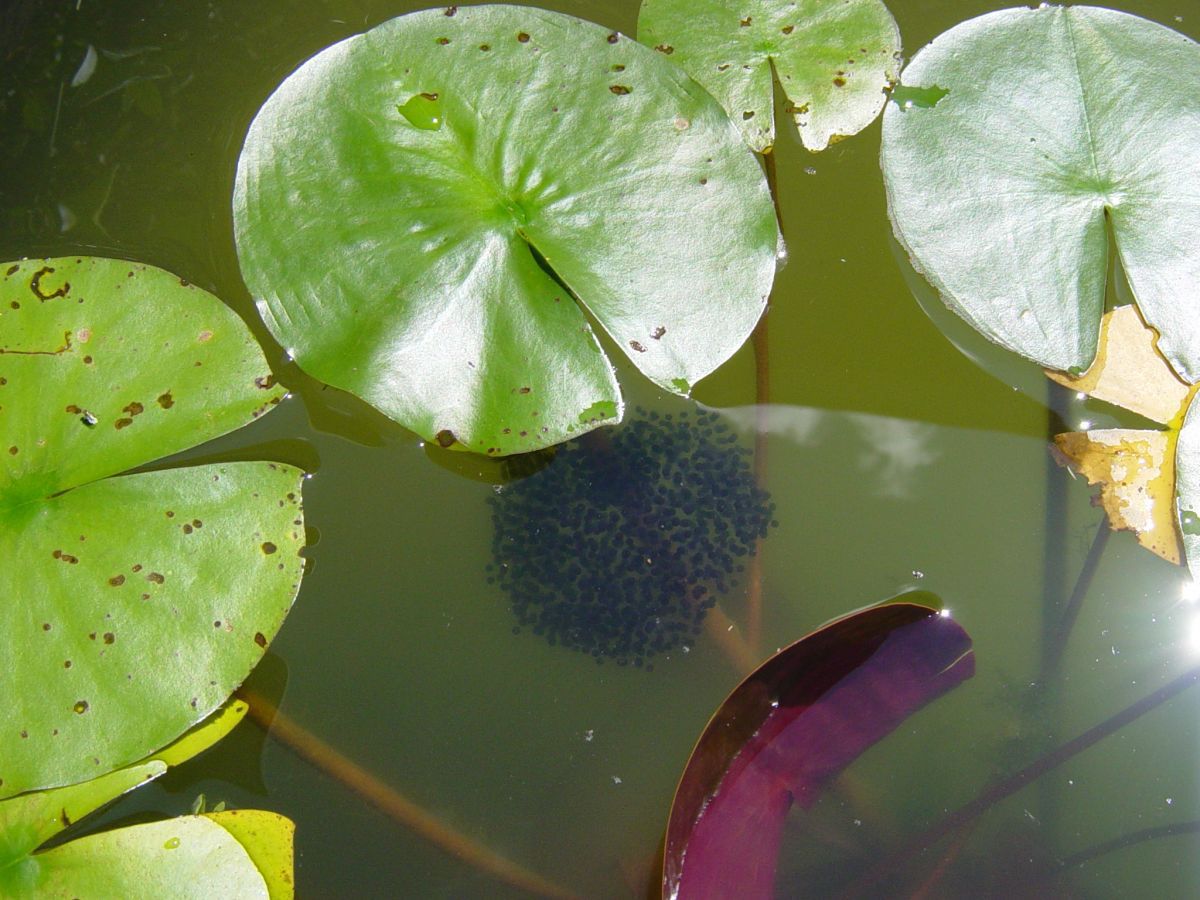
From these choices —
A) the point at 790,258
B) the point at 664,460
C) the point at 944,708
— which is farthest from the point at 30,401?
the point at 944,708

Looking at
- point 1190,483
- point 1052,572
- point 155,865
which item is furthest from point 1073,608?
point 155,865

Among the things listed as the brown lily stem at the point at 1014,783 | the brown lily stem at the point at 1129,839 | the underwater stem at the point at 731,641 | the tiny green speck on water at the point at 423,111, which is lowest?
the brown lily stem at the point at 1129,839

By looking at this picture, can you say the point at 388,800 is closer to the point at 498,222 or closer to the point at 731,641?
the point at 731,641

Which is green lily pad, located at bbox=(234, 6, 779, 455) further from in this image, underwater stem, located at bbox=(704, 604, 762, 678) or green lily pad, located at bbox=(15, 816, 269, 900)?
green lily pad, located at bbox=(15, 816, 269, 900)

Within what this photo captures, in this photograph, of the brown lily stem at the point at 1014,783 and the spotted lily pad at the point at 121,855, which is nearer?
the spotted lily pad at the point at 121,855

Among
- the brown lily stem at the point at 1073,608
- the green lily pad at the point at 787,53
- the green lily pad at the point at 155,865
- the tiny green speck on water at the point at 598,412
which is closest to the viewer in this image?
the green lily pad at the point at 155,865

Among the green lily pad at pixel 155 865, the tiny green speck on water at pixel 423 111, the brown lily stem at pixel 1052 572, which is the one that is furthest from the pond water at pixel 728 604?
the tiny green speck on water at pixel 423 111

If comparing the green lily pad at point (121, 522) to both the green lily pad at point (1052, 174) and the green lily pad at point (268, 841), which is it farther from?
the green lily pad at point (1052, 174)

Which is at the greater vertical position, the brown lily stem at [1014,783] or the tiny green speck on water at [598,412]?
the tiny green speck on water at [598,412]
